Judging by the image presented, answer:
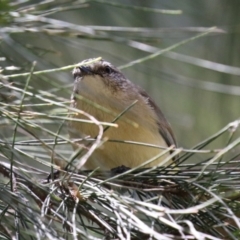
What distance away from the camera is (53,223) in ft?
5.19

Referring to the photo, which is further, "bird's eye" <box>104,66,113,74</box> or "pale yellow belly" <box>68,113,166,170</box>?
"bird's eye" <box>104,66,113,74</box>

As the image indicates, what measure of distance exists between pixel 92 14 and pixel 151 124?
69 centimetres

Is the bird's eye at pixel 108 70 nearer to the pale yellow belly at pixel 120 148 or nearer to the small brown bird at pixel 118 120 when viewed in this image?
the small brown bird at pixel 118 120

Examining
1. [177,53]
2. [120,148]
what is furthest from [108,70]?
[177,53]

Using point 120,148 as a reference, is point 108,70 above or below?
above

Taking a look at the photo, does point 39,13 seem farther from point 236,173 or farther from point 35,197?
point 236,173

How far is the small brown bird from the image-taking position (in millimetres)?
2561

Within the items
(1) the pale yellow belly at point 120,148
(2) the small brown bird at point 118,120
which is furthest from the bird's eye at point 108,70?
(1) the pale yellow belly at point 120,148

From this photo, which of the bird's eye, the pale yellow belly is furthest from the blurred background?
the pale yellow belly

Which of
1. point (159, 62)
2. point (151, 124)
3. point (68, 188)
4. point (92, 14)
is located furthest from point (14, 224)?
point (159, 62)

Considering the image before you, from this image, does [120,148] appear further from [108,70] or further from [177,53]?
[177,53]

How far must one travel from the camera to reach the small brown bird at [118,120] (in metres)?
2.56

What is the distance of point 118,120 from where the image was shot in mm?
2510

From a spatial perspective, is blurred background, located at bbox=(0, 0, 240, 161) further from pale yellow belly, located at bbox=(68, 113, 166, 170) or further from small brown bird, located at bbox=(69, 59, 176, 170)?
pale yellow belly, located at bbox=(68, 113, 166, 170)
